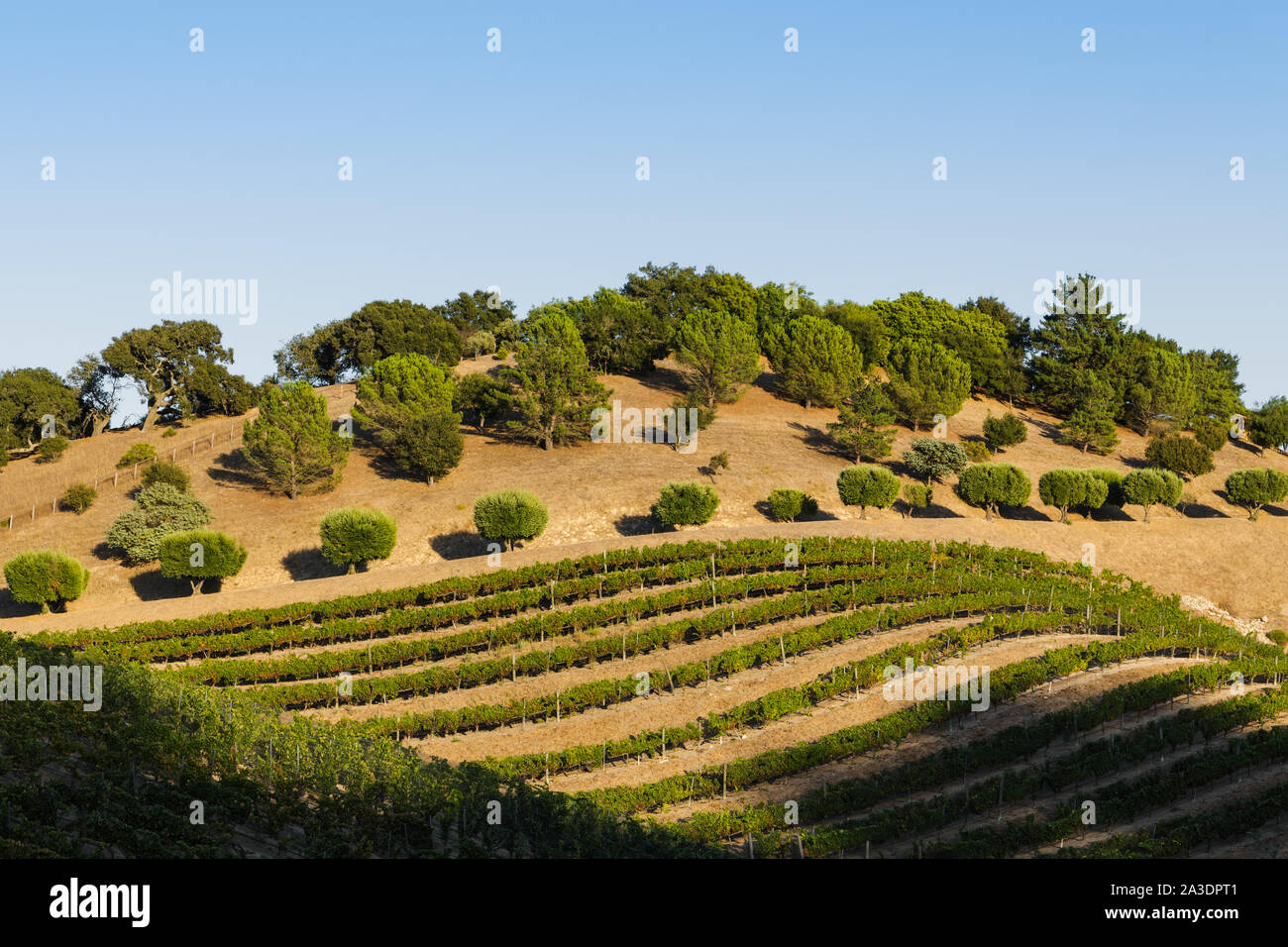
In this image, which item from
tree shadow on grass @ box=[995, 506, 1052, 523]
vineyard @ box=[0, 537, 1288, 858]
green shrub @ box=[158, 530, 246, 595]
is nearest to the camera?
vineyard @ box=[0, 537, 1288, 858]

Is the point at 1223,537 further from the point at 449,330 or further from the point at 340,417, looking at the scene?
the point at 449,330

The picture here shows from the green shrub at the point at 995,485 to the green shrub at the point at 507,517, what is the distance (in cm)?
2706

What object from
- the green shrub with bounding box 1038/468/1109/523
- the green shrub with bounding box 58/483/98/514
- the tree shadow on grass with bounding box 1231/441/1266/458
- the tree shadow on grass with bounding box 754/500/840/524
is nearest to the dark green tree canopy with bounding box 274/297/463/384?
the green shrub with bounding box 58/483/98/514

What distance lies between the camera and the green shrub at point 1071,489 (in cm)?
6066

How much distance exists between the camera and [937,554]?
47781mm

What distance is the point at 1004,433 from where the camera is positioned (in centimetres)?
8169

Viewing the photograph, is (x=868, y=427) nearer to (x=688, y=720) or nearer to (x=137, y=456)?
(x=688, y=720)

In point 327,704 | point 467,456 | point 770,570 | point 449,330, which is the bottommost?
point 327,704

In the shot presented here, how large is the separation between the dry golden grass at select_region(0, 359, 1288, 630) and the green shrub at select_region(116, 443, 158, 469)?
263cm

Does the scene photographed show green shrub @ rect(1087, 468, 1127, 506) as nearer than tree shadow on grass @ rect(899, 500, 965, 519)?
Yes

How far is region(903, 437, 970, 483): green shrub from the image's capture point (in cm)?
6925

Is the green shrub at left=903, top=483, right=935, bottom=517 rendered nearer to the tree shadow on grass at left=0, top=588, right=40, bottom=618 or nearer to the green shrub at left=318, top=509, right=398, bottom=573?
the green shrub at left=318, top=509, right=398, bottom=573
